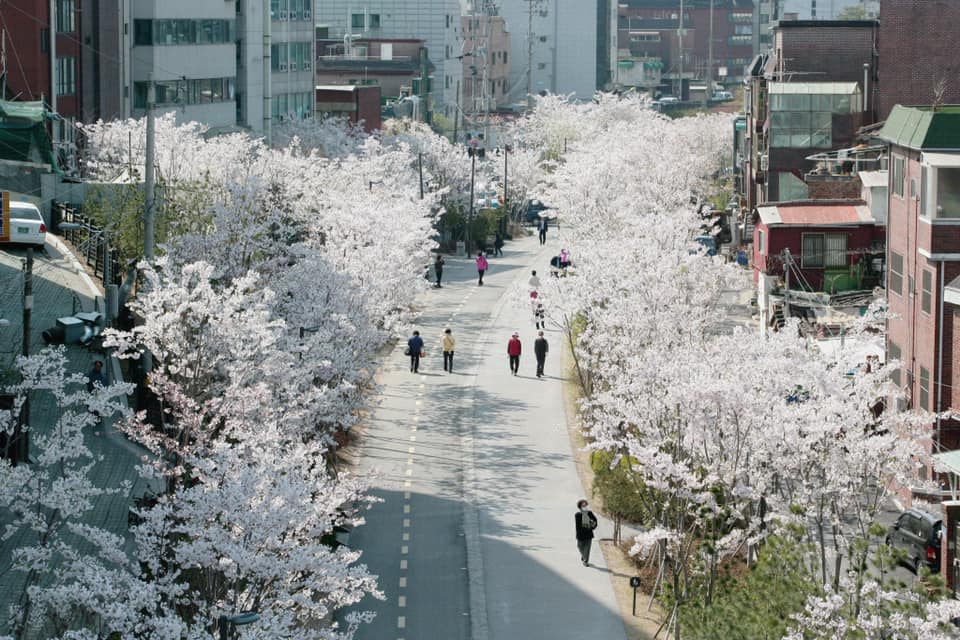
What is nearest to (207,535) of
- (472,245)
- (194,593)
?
(194,593)

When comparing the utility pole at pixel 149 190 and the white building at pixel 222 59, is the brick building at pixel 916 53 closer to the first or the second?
the white building at pixel 222 59

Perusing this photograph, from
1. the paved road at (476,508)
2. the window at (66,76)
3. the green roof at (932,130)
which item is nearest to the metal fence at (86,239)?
the paved road at (476,508)

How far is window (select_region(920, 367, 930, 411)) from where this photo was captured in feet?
124

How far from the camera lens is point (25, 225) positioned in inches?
1965

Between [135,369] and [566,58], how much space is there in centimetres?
15311

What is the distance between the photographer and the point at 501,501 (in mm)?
38688

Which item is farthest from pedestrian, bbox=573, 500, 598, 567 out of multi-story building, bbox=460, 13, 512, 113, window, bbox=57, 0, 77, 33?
multi-story building, bbox=460, 13, 512, 113

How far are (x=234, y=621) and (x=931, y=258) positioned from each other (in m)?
22.5

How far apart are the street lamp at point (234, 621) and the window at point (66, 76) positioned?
53.6m

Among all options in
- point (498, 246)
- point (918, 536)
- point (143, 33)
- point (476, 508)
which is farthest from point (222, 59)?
point (918, 536)

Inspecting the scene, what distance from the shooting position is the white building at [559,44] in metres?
188

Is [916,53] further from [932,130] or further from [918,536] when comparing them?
[918,536]

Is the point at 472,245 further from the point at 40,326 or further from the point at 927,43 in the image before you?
the point at 40,326

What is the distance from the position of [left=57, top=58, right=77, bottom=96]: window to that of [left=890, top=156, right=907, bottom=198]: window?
4053cm
